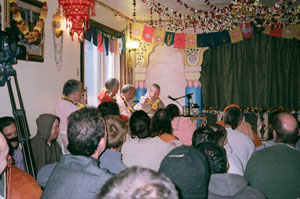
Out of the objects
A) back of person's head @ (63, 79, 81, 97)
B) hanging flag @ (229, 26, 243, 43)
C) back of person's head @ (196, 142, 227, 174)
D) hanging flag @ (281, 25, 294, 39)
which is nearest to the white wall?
back of person's head @ (63, 79, 81, 97)

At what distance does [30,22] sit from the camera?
170 inches

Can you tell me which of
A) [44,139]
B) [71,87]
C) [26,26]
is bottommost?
[44,139]

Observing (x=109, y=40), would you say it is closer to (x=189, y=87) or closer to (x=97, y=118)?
(x=189, y=87)

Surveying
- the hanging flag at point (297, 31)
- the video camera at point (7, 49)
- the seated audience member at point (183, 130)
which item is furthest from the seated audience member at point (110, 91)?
the hanging flag at point (297, 31)

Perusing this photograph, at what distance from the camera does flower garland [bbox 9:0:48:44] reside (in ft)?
12.6

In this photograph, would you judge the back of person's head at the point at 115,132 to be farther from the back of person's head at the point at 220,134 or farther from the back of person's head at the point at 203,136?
the back of person's head at the point at 220,134

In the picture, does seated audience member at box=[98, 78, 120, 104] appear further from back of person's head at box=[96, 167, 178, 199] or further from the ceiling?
back of person's head at box=[96, 167, 178, 199]

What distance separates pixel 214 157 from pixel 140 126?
1168 millimetres

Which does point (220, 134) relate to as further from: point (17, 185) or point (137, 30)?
point (137, 30)

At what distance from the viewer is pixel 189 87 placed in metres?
8.09

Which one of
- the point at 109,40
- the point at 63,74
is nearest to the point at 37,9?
the point at 63,74

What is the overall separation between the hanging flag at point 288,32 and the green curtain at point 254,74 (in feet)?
2.18

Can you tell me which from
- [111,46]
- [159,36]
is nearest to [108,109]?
[111,46]

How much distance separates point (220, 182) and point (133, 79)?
22.9 feet
